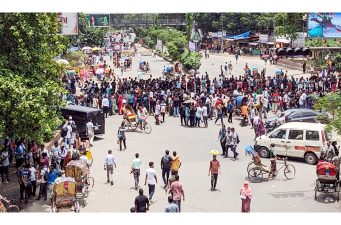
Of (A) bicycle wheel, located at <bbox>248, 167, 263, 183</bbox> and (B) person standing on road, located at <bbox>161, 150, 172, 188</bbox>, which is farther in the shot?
(A) bicycle wheel, located at <bbox>248, 167, 263, 183</bbox>

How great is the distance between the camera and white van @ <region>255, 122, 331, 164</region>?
20391 mm

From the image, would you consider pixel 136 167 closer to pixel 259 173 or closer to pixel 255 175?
pixel 255 175

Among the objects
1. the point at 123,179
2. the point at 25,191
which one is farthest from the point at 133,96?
the point at 25,191

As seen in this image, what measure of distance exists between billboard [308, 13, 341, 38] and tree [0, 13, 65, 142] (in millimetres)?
33299

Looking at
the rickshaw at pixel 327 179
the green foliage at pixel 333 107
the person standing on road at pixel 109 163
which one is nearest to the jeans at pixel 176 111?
the person standing on road at pixel 109 163

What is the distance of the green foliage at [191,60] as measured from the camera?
162 feet

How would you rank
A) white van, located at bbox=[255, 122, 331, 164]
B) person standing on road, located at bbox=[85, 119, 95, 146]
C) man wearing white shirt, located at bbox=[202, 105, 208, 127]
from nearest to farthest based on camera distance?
white van, located at bbox=[255, 122, 331, 164]
person standing on road, located at bbox=[85, 119, 95, 146]
man wearing white shirt, located at bbox=[202, 105, 208, 127]

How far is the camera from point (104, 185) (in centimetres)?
1830

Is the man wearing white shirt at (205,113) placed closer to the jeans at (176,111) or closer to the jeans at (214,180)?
the jeans at (176,111)

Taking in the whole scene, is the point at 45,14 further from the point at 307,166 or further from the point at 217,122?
the point at 217,122

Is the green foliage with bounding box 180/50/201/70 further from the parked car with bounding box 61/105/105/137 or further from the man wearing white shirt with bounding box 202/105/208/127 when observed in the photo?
the parked car with bounding box 61/105/105/137

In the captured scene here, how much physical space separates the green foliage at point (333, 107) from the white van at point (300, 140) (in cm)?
305

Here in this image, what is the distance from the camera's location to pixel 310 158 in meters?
20.5

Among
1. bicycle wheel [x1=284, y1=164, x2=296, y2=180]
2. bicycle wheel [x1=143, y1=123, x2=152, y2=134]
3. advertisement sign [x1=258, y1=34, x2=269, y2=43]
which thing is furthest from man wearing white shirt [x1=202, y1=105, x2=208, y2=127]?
advertisement sign [x1=258, y1=34, x2=269, y2=43]
